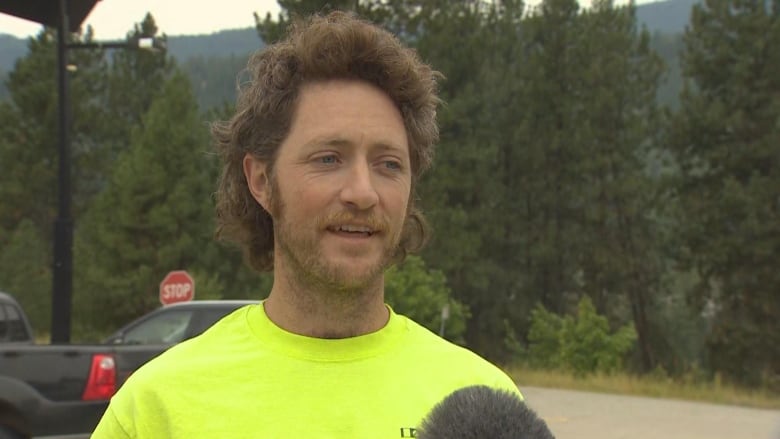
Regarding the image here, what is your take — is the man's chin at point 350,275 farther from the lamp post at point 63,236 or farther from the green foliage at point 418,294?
the green foliage at point 418,294


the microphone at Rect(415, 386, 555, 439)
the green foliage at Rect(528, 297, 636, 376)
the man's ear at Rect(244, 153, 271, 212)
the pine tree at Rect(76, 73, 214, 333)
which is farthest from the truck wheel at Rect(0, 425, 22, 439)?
the pine tree at Rect(76, 73, 214, 333)

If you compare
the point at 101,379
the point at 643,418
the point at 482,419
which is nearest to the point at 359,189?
the point at 482,419

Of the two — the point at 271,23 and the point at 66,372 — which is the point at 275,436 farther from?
the point at 271,23

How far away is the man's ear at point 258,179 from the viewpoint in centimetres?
216

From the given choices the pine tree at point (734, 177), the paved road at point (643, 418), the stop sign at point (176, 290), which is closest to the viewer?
the paved road at point (643, 418)

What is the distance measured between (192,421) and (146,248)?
127 feet

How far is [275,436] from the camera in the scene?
1849 millimetres

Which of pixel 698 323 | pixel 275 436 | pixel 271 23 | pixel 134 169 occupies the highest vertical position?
pixel 271 23

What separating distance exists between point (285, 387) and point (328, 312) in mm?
188

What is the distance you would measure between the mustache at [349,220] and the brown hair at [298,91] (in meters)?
0.21

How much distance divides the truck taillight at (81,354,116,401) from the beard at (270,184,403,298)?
7009 mm

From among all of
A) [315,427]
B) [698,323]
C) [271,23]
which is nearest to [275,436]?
[315,427]

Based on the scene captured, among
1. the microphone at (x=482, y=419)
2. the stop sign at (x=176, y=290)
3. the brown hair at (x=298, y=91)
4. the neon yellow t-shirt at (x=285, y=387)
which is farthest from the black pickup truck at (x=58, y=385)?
the stop sign at (x=176, y=290)

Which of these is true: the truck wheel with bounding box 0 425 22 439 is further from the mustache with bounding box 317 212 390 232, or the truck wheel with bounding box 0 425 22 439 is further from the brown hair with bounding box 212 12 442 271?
the mustache with bounding box 317 212 390 232
